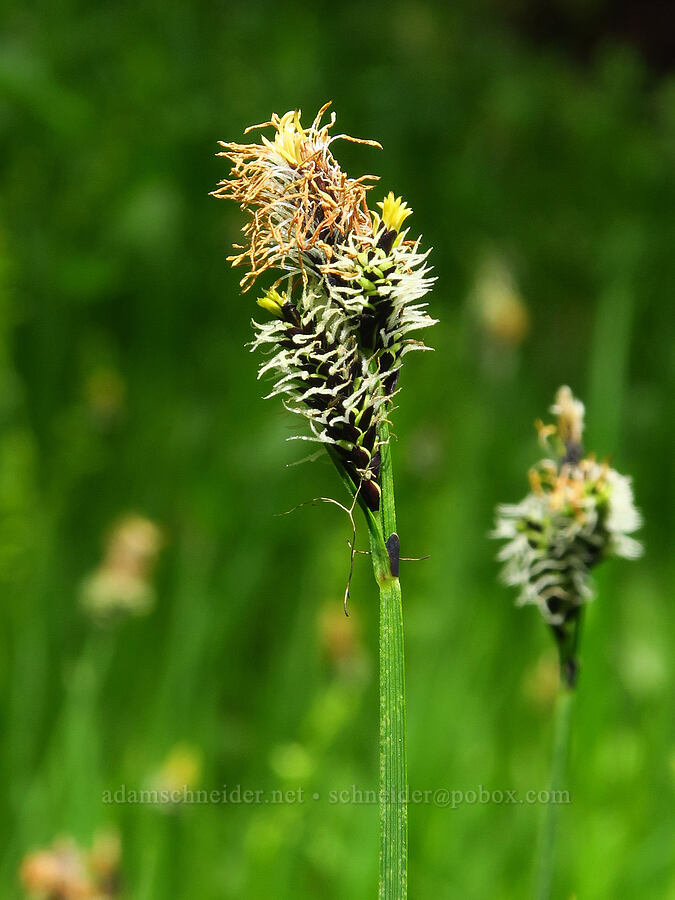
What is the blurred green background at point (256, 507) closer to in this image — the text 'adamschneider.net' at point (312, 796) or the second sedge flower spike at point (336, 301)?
the text 'adamschneider.net' at point (312, 796)

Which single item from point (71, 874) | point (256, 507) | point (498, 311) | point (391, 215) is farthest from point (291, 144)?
point (498, 311)

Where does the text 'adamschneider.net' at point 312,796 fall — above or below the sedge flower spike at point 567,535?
below

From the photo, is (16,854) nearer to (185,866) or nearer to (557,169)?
(185,866)

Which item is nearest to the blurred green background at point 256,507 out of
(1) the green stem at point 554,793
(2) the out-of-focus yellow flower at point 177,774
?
(2) the out-of-focus yellow flower at point 177,774

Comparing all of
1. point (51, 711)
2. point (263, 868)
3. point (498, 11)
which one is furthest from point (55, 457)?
point (498, 11)

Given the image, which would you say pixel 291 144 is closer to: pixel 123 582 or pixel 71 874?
pixel 71 874

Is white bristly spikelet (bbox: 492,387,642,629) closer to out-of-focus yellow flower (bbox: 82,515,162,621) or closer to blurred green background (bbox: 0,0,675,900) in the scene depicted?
blurred green background (bbox: 0,0,675,900)
